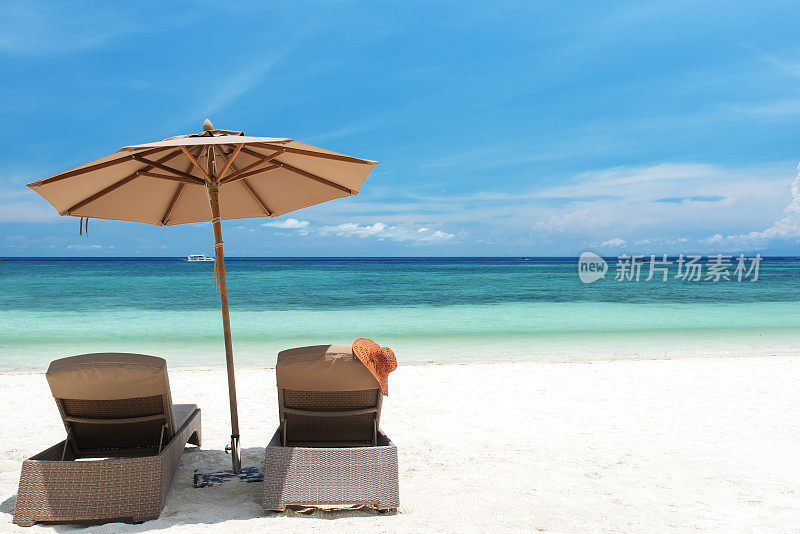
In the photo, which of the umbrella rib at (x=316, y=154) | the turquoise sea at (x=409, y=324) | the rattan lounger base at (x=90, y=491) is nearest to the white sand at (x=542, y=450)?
the rattan lounger base at (x=90, y=491)

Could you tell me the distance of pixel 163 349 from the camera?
32.3 ft

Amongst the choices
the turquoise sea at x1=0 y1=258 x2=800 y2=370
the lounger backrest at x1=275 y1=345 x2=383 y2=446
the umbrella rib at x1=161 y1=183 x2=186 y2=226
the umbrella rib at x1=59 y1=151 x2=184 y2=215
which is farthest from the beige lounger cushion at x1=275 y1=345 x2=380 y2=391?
the turquoise sea at x1=0 y1=258 x2=800 y2=370

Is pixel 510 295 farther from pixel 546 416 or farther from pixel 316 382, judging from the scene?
pixel 316 382

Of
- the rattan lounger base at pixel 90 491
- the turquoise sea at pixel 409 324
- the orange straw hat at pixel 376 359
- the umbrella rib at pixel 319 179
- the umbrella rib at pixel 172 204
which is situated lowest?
the turquoise sea at pixel 409 324

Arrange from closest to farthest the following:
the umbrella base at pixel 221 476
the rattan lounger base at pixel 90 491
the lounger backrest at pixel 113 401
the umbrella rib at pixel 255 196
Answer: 1. the rattan lounger base at pixel 90 491
2. the lounger backrest at pixel 113 401
3. the umbrella base at pixel 221 476
4. the umbrella rib at pixel 255 196

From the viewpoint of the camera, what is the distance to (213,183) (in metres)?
3.20

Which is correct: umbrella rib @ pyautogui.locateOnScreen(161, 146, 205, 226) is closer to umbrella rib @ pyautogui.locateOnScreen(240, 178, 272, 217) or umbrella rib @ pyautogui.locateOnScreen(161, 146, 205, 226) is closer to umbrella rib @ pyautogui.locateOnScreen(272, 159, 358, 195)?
umbrella rib @ pyautogui.locateOnScreen(240, 178, 272, 217)

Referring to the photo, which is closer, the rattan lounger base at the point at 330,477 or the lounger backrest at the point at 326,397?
the rattan lounger base at the point at 330,477

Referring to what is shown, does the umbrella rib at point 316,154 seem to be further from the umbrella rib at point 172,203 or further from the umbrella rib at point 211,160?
the umbrella rib at point 172,203

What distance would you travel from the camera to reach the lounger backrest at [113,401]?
272 centimetres

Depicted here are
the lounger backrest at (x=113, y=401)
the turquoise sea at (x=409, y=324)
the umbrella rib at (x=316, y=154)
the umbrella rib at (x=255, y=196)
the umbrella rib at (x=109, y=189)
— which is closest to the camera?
the lounger backrest at (x=113, y=401)

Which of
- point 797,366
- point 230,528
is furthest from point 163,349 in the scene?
point 797,366

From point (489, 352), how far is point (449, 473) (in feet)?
19.8

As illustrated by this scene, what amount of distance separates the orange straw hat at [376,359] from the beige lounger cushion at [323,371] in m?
0.03
